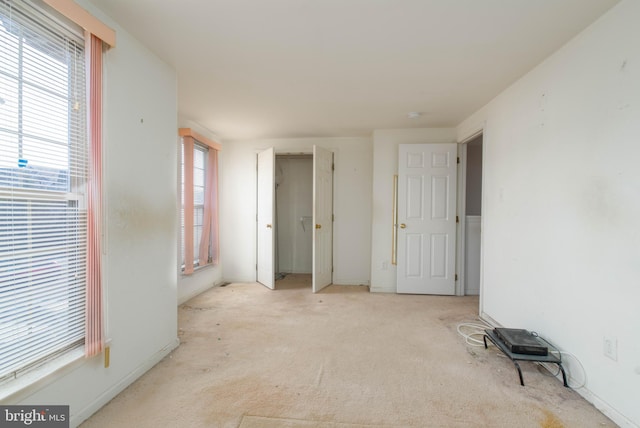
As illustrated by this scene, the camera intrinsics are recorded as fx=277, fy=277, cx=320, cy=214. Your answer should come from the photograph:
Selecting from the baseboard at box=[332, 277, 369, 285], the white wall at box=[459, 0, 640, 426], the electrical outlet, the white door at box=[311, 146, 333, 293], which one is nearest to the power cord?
the white wall at box=[459, 0, 640, 426]

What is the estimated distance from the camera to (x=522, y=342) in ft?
6.52

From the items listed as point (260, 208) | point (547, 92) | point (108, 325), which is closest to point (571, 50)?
point (547, 92)

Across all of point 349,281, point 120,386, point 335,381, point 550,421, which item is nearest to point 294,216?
point 349,281

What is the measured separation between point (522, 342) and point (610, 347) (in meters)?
0.47

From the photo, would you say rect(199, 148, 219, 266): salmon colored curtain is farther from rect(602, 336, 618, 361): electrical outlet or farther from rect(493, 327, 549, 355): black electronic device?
rect(602, 336, 618, 361): electrical outlet

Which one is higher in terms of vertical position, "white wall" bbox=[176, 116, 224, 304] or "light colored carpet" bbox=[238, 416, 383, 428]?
"white wall" bbox=[176, 116, 224, 304]

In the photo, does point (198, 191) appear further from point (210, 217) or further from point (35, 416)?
point (35, 416)

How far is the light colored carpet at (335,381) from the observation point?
158 centimetres

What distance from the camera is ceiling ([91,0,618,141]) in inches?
63.0

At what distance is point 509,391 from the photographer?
1829 mm

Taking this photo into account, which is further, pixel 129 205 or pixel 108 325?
pixel 129 205

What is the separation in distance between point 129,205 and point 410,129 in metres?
3.56

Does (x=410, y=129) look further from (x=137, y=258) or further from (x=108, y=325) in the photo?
(x=108, y=325)

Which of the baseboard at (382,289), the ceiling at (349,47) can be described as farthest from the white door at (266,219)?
the baseboard at (382,289)
